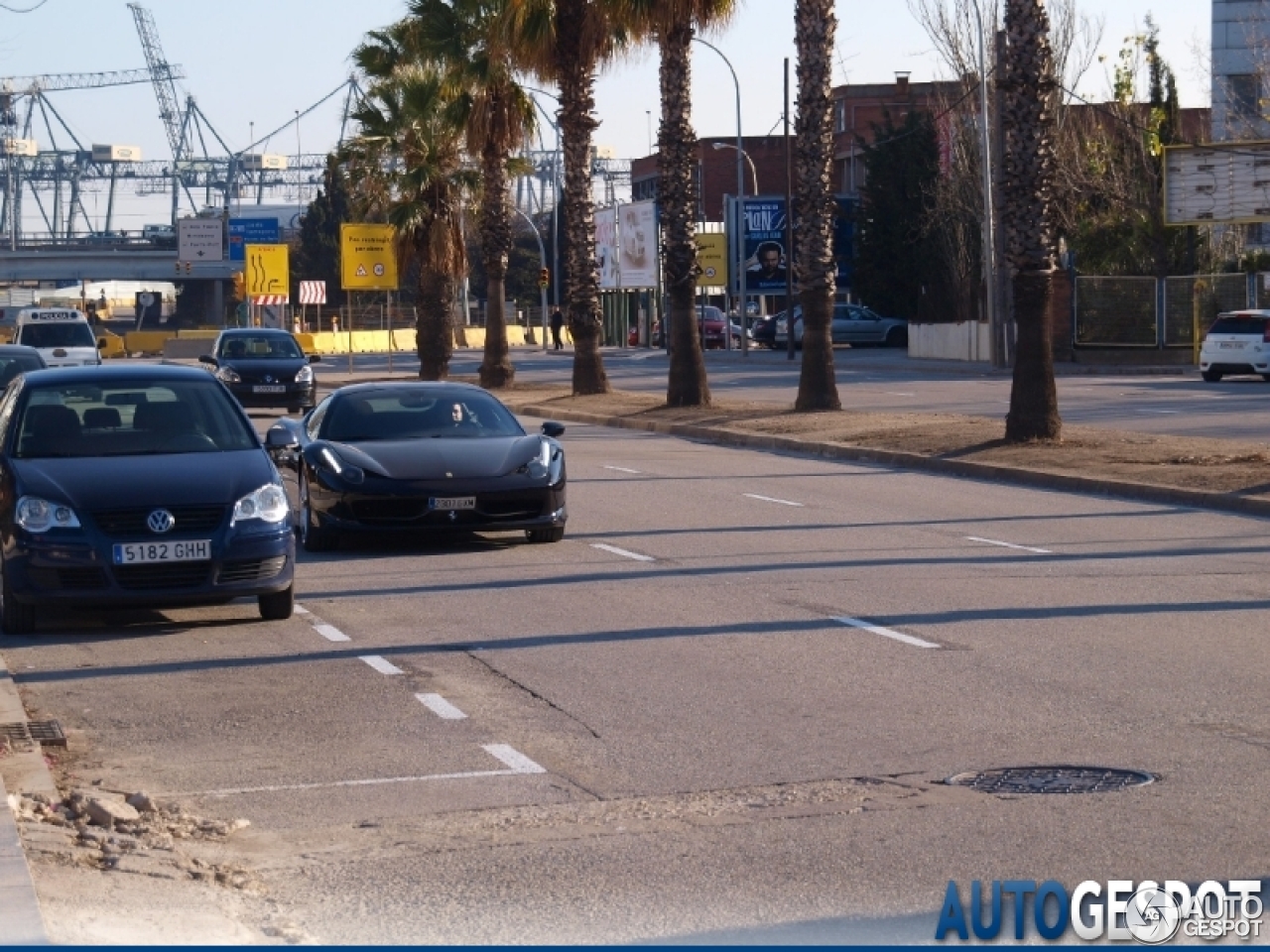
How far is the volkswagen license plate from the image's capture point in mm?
11008

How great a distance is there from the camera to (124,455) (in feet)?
39.4

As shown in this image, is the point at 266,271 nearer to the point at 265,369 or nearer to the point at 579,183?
the point at 579,183

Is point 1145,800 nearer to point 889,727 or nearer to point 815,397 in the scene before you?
point 889,727

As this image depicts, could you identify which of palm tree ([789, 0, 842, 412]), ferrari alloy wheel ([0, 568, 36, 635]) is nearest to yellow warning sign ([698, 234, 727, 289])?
palm tree ([789, 0, 842, 412])

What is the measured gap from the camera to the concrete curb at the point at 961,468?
717 inches

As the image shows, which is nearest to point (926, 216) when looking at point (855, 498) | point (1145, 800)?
point (855, 498)

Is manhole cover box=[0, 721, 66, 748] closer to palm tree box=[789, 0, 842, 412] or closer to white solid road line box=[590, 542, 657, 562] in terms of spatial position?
white solid road line box=[590, 542, 657, 562]

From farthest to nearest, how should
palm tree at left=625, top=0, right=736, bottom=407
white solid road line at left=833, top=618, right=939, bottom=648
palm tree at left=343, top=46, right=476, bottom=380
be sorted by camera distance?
palm tree at left=343, top=46, right=476, bottom=380, palm tree at left=625, top=0, right=736, bottom=407, white solid road line at left=833, top=618, right=939, bottom=648

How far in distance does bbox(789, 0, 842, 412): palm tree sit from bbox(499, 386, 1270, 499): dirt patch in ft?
3.13

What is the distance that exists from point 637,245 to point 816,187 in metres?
49.9

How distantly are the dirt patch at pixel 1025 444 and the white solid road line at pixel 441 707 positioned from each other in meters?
10.8

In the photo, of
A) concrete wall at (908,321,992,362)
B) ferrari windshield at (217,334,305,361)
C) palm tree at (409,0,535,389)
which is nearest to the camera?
ferrari windshield at (217,334,305,361)

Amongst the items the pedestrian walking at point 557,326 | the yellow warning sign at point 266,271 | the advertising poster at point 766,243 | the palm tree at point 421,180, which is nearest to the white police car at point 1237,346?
the palm tree at point 421,180

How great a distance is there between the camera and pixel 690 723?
8742 mm
